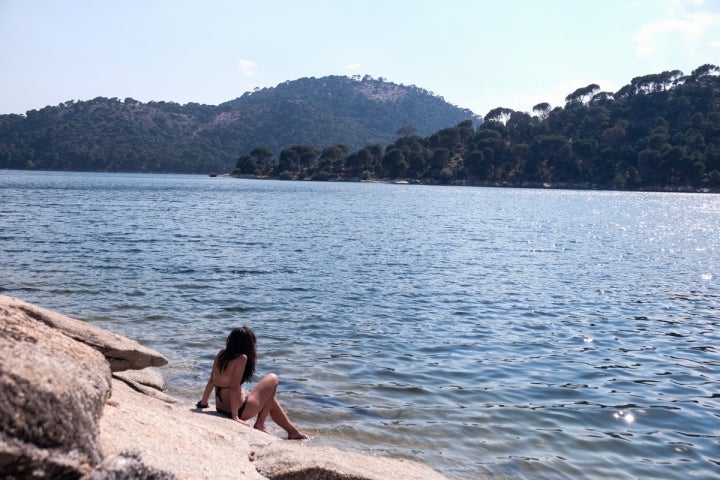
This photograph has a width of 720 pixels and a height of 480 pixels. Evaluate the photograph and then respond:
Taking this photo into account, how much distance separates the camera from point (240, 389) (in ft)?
28.9

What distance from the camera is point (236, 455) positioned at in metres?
6.50

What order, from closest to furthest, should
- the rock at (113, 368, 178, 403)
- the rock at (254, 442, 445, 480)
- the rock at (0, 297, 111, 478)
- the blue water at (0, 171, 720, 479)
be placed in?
the rock at (0, 297, 111, 478) < the rock at (254, 442, 445, 480) < the rock at (113, 368, 178, 403) < the blue water at (0, 171, 720, 479)

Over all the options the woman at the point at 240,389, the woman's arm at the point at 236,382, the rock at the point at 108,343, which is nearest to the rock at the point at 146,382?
the rock at the point at 108,343

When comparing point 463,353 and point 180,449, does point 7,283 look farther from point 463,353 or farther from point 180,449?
point 180,449

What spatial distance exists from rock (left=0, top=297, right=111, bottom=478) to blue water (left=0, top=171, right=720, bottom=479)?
199 inches

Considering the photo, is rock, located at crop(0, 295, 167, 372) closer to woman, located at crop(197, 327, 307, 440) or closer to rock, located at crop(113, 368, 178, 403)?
rock, located at crop(113, 368, 178, 403)

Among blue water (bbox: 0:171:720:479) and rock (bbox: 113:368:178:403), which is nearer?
rock (bbox: 113:368:178:403)

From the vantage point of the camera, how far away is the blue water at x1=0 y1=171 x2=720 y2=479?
9.38 meters

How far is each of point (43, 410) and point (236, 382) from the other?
16.4ft

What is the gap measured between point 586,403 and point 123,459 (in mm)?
8965

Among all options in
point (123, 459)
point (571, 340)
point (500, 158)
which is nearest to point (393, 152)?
point (500, 158)

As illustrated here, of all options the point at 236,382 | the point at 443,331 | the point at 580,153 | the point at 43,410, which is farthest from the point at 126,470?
the point at 580,153

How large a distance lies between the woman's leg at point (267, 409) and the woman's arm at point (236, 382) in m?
0.21

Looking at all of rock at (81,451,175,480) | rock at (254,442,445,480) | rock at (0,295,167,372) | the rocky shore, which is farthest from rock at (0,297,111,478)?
rock at (0,295,167,372)
